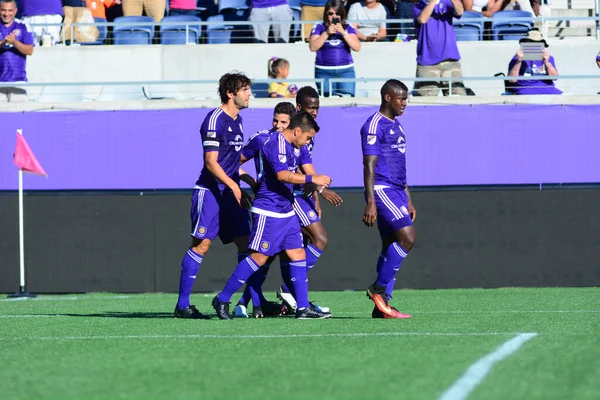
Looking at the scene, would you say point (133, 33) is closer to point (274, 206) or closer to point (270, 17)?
point (270, 17)

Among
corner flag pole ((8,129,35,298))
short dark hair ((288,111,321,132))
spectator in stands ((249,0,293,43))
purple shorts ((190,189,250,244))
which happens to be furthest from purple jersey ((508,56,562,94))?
short dark hair ((288,111,321,132))

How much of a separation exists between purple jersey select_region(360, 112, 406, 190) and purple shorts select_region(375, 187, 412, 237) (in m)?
0.08

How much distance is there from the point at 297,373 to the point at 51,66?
607 inches

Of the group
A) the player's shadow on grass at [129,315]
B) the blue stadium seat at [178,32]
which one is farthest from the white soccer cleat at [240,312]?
the blue stadium seat at [178,32]

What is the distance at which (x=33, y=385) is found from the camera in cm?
601

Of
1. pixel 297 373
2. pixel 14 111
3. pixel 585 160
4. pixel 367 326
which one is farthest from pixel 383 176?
pixel 14 111

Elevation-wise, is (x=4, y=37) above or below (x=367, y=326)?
above

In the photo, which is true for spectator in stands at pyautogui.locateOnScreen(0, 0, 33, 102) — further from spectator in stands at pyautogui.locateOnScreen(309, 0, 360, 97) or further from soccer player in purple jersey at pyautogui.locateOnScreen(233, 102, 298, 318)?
soccer player in purple jersey at pyautogui.locateOnScreen(233, 102, 298, 318)

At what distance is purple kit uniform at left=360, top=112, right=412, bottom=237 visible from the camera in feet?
33.6

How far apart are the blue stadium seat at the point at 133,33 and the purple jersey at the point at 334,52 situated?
404 centimetres

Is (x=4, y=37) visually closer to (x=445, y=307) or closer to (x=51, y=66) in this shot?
(x=51, y=66)

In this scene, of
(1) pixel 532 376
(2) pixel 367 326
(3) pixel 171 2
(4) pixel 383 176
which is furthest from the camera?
(3) pixel 171 2

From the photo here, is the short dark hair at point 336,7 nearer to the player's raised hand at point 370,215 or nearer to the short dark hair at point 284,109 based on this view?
the short dark hair at point 284,109

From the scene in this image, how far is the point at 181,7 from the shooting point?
21.5m
